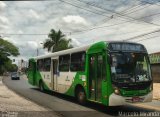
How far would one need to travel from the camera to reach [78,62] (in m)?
18.2

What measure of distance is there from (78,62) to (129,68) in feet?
13.3

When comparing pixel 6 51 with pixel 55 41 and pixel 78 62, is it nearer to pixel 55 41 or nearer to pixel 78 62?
pixel 55 41

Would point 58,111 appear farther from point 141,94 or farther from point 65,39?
point 65,39

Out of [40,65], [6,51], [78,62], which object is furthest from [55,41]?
[78,62]

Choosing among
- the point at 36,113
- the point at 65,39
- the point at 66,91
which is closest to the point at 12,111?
the point at 36,113

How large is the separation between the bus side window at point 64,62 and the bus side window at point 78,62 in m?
0.76

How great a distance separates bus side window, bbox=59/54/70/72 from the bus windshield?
5.58 metres

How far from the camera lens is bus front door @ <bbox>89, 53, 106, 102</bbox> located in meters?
15.2

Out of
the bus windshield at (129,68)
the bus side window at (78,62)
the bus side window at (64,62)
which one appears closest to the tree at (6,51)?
the bus side window at (64,62)

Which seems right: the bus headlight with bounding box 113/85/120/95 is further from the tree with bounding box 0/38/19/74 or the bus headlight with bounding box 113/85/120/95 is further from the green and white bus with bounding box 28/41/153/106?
the tree with bounding box 0/38/19/74

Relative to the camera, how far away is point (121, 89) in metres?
14.2

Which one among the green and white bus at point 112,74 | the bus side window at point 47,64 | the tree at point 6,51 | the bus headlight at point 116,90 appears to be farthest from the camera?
the tree at point 6,51

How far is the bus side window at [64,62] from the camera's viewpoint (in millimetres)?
20034

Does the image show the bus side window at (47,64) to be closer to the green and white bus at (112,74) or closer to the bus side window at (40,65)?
the bus side window at (40,65)
